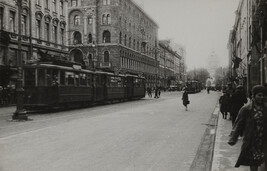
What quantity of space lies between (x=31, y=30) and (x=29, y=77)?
720 inches

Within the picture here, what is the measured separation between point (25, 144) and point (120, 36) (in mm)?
57049

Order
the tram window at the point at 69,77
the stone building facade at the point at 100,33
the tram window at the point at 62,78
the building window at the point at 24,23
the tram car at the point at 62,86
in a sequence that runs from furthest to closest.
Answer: the stone building facade at the point at 100,33 < the building window at the point at 24,23 < the tram window at the point at 69,77 < the tram window at the point at 62,78 < the tram car at the point at 62,86

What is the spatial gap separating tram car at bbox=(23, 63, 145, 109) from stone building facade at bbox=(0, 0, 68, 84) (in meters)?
5.15

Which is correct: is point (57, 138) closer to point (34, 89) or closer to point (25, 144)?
point (25, 144)

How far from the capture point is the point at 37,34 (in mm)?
40562

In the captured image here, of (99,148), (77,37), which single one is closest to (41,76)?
(99,148)

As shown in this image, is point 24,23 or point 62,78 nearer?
point 62,78

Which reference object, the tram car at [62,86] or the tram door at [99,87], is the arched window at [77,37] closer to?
the tram car at [62,86]

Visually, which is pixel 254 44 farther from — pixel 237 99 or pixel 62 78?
pixel 62 78

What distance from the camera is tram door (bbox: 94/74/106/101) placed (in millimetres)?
29334

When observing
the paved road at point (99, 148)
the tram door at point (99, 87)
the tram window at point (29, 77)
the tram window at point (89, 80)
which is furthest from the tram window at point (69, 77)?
the paved road at point (99, 148)

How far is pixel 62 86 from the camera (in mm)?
22938

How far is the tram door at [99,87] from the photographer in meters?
29.3

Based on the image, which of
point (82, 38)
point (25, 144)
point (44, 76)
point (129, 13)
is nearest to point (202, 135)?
point (25, 144)
